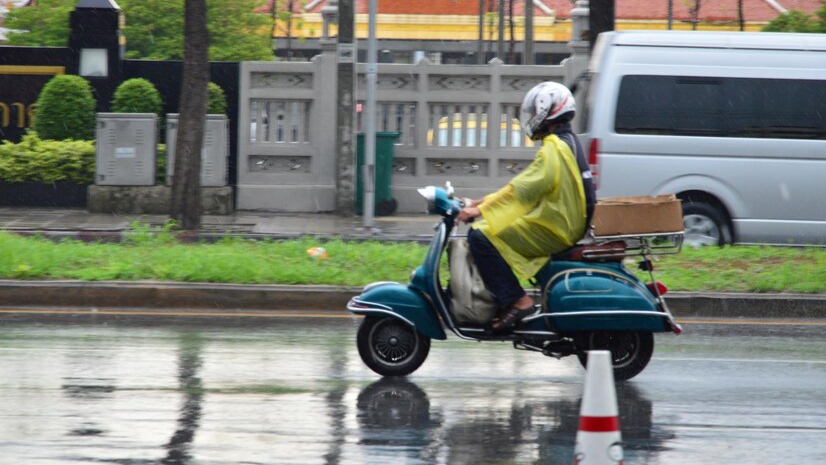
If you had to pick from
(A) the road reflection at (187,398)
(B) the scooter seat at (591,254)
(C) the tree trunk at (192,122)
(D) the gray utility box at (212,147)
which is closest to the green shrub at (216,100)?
(D) the gray utility box at (212,147)

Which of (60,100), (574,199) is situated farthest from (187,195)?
(574,199)

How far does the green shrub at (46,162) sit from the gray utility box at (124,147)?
72 centimetres

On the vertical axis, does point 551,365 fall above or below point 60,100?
below

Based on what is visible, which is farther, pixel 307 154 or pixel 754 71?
pixel 307 154

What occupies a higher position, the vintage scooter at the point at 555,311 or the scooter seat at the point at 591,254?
the scooter seat at the point at 591,254

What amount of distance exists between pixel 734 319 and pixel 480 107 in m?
9.97

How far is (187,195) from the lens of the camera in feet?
52.3

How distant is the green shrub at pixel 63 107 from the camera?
20188 mm

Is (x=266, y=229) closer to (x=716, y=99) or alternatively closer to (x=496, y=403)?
(x=716, y=99)

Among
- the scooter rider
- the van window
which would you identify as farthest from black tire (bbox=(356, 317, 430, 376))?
the van window

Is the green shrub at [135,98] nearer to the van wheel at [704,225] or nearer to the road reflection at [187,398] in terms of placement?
the van wheel at [704,225]

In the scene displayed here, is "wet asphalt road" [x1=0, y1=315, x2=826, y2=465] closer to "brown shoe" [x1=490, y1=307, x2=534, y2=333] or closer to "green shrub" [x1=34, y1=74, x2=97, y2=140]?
"brown shoe" [x1=490, y1=307, x2=534, y2=333]

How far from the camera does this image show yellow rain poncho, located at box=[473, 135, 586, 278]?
7.09m

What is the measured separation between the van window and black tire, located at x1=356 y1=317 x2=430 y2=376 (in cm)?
662
